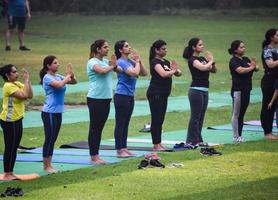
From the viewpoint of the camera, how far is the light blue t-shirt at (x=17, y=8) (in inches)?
1136

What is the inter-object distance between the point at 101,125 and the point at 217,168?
1.83 m

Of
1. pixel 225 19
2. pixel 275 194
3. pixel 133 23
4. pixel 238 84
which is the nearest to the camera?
pixel 275 194

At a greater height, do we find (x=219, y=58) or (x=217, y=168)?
(x=217, y=168)

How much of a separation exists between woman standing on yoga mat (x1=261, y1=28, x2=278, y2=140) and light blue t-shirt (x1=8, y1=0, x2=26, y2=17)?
1375cm

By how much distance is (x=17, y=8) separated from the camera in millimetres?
28859

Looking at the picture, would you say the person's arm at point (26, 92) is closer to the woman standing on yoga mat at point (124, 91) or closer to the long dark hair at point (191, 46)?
the woman standing on yoga mat at point (124, 91)

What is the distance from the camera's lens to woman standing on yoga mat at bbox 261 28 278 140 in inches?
640

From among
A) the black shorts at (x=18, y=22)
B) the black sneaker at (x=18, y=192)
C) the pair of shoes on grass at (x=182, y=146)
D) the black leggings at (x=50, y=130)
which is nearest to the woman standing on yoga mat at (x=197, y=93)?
the pair of shoes on grass at (x=182, y=146)

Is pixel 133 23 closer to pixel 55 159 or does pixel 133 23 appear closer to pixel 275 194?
Answer: pixel 55 159

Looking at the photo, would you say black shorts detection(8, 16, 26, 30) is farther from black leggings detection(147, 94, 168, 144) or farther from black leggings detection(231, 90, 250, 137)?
black leggings detection(147, 94, 168, 144)

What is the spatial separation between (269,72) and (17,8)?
13.9m

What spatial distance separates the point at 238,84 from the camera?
622 inches

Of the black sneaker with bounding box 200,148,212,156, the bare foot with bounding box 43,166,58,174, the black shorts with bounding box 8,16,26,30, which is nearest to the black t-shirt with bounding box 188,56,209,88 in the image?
the black sneaker with bounding box 200,148,212,156

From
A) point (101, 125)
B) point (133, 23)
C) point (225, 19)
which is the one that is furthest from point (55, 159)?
point (225, 19)
